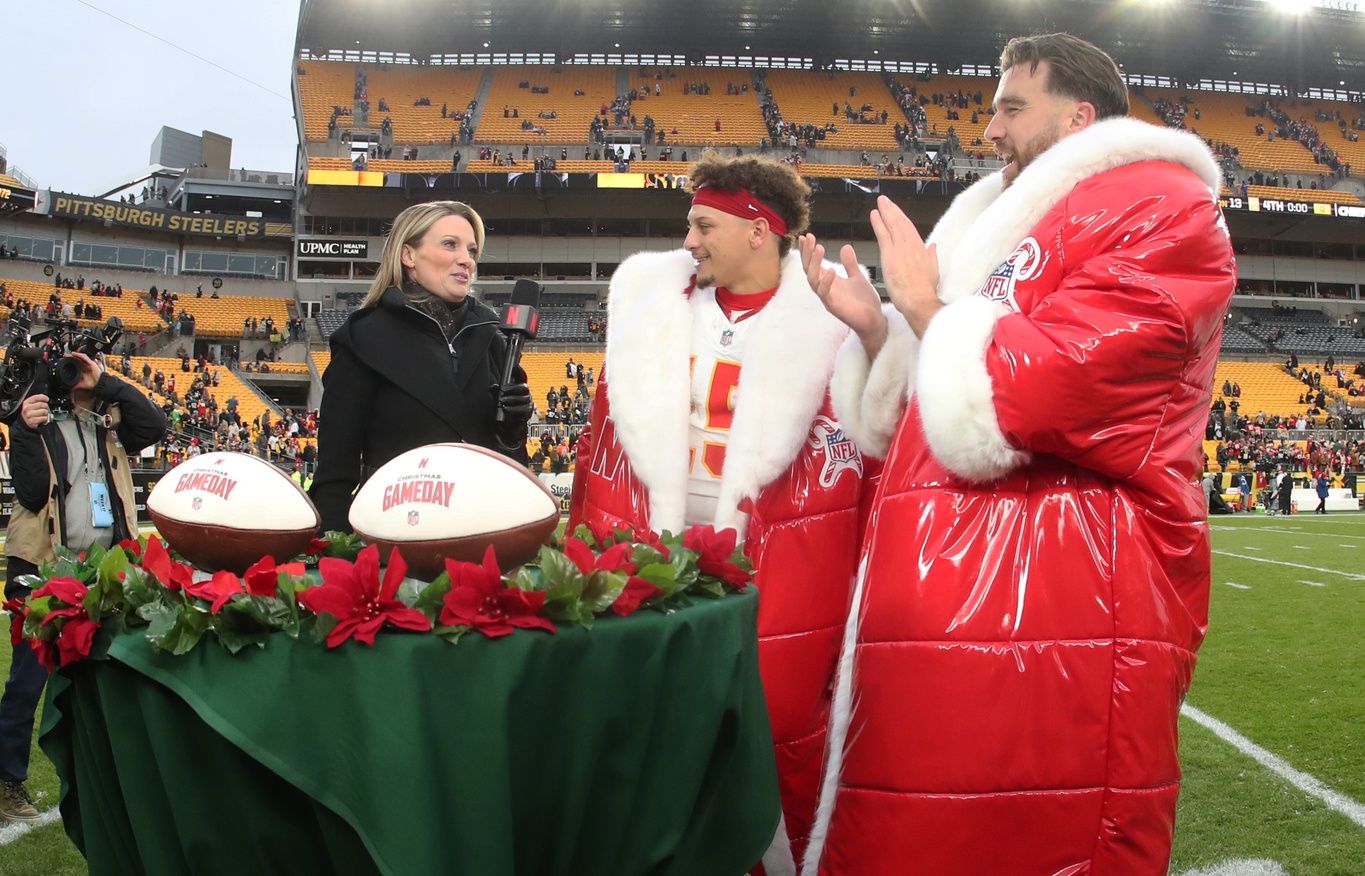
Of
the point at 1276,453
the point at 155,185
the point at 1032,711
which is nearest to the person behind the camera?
the point at 1032,711

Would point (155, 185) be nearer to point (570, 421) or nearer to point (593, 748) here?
point (570, 421)

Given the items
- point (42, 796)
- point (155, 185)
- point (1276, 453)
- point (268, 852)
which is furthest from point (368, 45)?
point (268, 852)

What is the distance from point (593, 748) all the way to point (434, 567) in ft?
1.16

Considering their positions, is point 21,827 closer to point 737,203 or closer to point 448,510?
point 448,510

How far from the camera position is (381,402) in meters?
2.65

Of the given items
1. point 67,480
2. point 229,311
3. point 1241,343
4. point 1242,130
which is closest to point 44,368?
point 67,480

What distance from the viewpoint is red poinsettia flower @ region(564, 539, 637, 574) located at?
1376 mm

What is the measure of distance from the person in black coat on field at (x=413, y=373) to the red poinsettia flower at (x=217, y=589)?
1223 millimetres

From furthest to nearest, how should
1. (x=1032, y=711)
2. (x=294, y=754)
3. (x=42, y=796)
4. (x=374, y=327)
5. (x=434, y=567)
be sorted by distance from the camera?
(x=42, y=796) < (x=374, y=327) < (x=1032, y=711) < (x=434, y=567) < (x=294, y=754)

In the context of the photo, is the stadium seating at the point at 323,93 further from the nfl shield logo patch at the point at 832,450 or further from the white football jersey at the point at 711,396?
the nfl shield logo patch at the point at 832,450

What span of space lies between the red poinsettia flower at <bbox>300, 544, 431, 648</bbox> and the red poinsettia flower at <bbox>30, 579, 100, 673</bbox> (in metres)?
0.31

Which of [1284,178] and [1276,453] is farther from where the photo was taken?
[1284,178]

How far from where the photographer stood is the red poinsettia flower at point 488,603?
1229 millimetres

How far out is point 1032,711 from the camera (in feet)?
5.13
